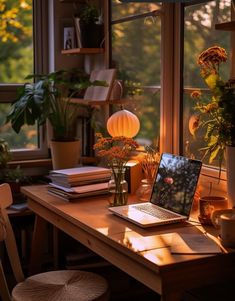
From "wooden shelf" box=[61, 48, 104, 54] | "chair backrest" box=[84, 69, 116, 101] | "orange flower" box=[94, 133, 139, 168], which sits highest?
"wooden shelf" box=[61, 48, 104, 54]

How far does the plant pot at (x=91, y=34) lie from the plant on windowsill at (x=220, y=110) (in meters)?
Answer: 1.17

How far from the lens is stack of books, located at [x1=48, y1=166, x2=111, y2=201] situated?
2.68 metres

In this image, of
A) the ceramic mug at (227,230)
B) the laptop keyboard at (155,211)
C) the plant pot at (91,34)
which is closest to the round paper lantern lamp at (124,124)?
the laptop keyboard at (155,211)

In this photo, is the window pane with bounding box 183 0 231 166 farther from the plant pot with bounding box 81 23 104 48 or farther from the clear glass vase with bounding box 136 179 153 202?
the plant pot with bounding box 81 23 104 48

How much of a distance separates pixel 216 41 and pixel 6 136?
5.59ft

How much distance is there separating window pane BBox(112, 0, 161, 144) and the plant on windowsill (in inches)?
23.6

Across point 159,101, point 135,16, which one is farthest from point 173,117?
point 135,16

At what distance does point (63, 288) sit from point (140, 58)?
1401mm

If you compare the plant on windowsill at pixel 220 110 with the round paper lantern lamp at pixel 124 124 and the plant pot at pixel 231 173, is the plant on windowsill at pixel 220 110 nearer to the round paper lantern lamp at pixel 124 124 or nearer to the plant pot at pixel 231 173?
the plant pot at pixel 231 173

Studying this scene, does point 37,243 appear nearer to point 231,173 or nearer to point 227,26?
point 231,173

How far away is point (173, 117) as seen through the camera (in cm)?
285

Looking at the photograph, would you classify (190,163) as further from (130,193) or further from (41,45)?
(41,45)

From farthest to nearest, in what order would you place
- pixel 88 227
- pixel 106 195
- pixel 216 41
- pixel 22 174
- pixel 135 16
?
→ pixel 22 174 < pixel 135 16 < pixel 106 195 < pixel 216 41 < pixel 88 227

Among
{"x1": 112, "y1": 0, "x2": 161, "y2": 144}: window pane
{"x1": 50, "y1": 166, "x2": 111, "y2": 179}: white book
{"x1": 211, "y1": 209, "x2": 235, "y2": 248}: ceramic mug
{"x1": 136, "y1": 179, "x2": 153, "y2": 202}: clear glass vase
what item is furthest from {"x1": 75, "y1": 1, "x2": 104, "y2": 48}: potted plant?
{"x1": 211, "y1": 209, "x2": 235, "y2": 248}: ceramic mug
